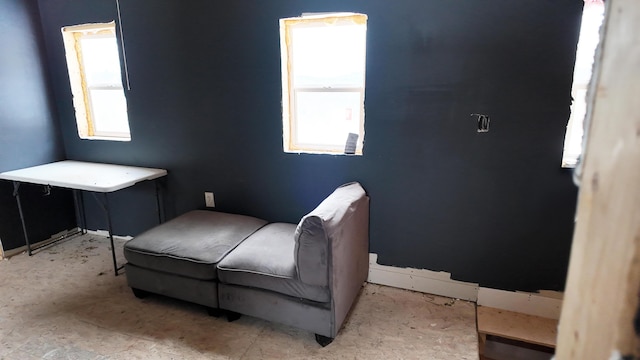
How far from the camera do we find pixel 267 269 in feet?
6.52

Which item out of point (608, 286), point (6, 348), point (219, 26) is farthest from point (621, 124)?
point (6, 348)

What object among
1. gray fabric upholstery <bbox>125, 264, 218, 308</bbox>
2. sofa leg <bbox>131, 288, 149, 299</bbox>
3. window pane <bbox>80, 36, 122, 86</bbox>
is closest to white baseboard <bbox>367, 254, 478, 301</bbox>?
gray fabric upholstery <bbox>125, 264, 218, 308</bbox>

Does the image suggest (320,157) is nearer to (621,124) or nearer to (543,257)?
(543,257)

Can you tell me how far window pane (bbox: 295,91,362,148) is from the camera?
2.46m

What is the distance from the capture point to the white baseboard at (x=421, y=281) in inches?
92.0

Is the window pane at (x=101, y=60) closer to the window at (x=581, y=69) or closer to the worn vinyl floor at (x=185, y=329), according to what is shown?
the worn vinyl floor at (x=185, y=329)

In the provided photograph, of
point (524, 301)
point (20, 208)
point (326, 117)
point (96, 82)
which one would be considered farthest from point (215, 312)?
point (96, 82)

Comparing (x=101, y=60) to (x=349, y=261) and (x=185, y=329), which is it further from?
(x=349, y=261)

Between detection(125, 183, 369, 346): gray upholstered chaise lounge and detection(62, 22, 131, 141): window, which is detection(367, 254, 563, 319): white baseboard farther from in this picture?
detection(62, 22, 131, 141): window

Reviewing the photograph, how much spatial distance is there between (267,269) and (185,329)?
0.62 m

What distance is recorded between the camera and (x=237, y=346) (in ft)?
6.42

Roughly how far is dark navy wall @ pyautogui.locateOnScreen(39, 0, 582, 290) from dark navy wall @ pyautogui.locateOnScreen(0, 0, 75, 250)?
0.24m

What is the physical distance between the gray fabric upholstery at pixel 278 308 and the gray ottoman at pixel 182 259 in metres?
0.11

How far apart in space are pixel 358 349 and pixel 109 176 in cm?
217
